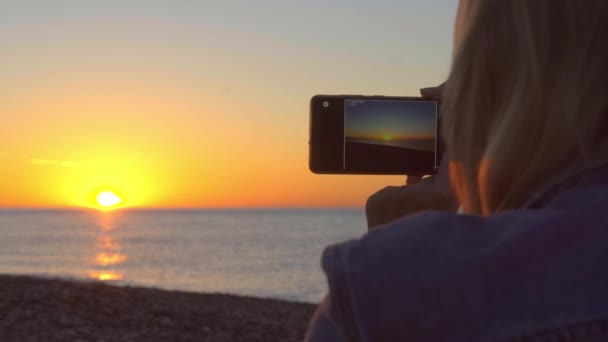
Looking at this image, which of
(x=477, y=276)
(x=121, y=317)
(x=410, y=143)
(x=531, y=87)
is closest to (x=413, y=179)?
(x=410, y=143)

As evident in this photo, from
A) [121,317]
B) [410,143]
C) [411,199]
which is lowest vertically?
[121,317]

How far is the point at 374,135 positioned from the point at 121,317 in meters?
7.48

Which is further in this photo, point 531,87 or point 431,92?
point 431,92

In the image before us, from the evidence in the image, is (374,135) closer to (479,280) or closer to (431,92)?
(431,92)

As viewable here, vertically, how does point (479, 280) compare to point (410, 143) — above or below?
below

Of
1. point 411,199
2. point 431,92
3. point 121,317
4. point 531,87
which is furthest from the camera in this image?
point 121,317

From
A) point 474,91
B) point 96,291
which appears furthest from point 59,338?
point 474,91

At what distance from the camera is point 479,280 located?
78cm

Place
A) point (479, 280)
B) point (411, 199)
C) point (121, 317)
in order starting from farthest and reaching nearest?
point (121, 317)
point (411, 199)
point (479, 280)

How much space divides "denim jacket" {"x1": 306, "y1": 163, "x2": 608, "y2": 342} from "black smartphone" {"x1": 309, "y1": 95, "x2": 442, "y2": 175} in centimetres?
112

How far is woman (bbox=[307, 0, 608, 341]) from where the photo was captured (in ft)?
2.53

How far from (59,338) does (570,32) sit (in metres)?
7.63

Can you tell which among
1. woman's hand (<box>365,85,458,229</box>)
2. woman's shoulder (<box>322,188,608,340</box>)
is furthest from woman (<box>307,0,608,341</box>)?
woman's hand (<box>365,85,458,229</box>)

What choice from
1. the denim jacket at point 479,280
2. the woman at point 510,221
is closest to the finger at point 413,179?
the woman at point 510,221
